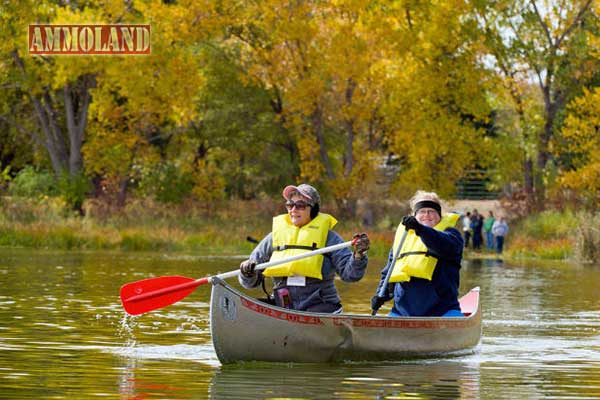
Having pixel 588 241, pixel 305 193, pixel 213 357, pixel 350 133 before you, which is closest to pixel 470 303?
pixel 213 357

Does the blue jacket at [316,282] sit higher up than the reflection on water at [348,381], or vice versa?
the blue jacket at [316,282]

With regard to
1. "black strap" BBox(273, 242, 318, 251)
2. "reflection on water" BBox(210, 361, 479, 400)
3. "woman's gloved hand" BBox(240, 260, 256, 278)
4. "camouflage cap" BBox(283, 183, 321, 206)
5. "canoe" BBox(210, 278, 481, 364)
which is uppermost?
"camouflage cap" BBox(283, 183, 321, 206)

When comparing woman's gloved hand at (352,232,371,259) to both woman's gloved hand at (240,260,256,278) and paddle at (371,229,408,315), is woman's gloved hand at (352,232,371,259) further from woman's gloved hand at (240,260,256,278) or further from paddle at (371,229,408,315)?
paddle at (371,229,408,315)

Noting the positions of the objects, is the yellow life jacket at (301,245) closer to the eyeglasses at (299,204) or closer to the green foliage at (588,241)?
the eyeglasses at (299,204)

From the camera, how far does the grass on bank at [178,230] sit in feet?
119

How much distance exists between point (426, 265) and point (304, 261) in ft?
3.77

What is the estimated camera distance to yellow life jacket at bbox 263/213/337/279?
42.2ft

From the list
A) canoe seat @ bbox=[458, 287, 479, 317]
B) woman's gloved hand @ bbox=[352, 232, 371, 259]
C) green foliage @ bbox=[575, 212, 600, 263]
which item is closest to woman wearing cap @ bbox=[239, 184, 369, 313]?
woman's gloved hand @ bbox=[352, 232, 371, 259]

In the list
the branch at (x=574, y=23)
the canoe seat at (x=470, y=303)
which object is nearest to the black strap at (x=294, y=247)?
the canoe seat at (x=470, y=303)

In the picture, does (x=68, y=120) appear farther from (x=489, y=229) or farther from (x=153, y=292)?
(x=153, y=292)

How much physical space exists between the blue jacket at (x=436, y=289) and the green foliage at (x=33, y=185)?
103 ft

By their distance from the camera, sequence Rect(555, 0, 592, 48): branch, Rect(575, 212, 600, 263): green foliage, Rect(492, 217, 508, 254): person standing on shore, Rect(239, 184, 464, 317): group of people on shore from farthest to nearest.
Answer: Rect(555, 0, 592, 48): branch → Rect(492, 217, 508, 254): person standing on shore → Rect(575, 212, 600, 263): green foliage → Rect(239, 184, 464, 317): group of people on shore

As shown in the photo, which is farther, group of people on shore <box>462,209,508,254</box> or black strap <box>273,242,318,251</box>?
group of people on shore <box>462,209,508,254</box>

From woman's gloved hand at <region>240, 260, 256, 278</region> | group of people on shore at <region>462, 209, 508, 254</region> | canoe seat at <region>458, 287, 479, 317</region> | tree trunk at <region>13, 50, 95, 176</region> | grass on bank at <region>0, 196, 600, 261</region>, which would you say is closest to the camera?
woman's gloved hand at <region>240, 260, 256, 278</region>
